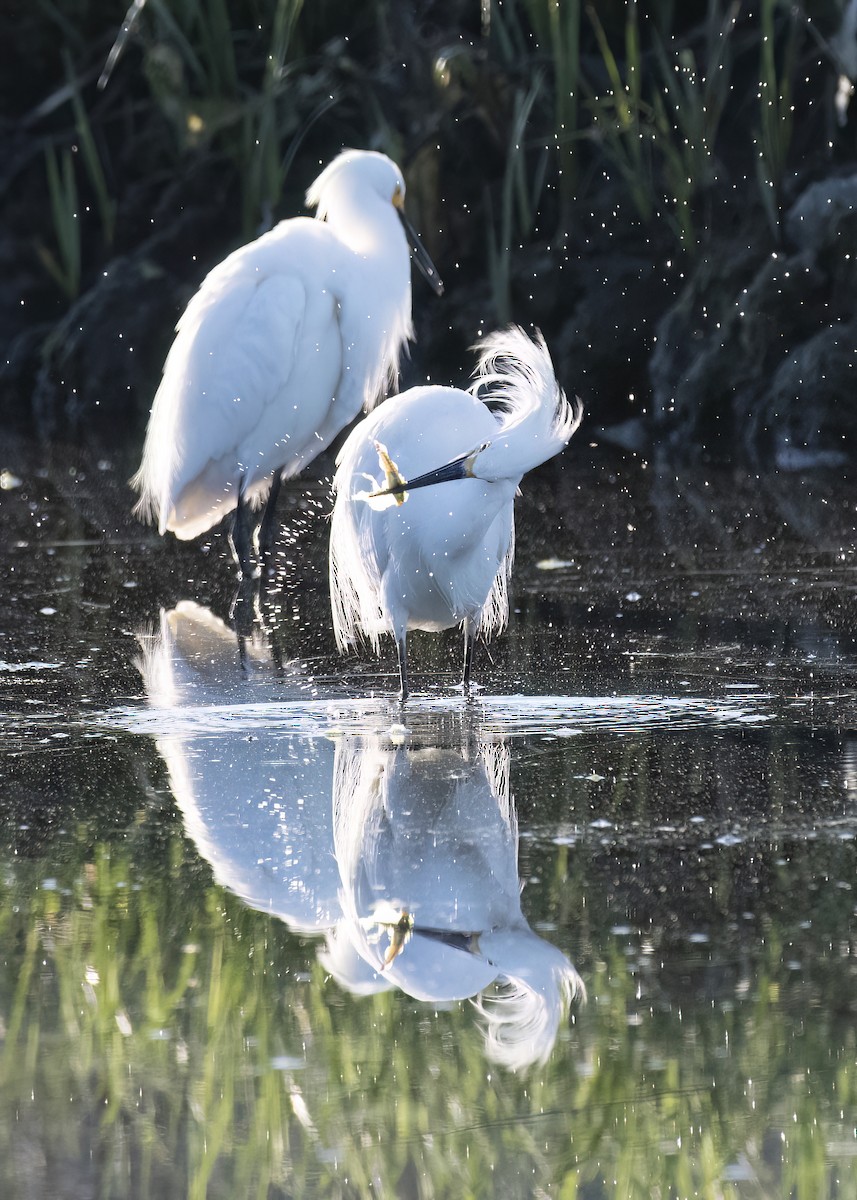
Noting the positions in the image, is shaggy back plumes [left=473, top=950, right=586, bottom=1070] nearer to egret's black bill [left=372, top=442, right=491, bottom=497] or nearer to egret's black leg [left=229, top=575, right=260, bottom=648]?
egret's black bill [left=372, top=442, right=491, bottom=497]

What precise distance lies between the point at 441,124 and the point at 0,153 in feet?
12.9

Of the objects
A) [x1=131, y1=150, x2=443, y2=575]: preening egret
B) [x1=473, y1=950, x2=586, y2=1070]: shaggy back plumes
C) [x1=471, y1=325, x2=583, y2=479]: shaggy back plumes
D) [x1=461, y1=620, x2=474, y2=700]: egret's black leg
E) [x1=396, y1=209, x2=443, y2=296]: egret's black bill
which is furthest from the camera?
[x1=396, y1=209, x2=443, y2=296]: egret's black bill

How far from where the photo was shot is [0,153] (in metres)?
13.0

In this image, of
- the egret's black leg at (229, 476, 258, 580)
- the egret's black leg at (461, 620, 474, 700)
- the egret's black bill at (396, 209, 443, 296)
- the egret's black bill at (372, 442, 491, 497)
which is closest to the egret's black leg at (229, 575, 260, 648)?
the egret's black leg at (229, 476, 258, 580)

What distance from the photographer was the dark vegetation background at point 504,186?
910 cm

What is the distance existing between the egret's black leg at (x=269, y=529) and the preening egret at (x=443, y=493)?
72.5 inches

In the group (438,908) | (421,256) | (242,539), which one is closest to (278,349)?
(242,539)

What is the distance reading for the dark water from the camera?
6.89 feet

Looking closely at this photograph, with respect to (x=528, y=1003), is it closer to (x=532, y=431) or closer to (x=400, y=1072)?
(x=400, y=1072)

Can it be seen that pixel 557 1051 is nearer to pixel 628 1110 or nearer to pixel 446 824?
pixel 628 1110

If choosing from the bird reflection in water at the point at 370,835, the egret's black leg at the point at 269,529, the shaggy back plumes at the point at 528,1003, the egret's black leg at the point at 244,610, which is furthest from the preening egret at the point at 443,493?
the egret's black leg at the point at 269,529

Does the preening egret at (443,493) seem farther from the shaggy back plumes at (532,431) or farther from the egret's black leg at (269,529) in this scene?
the egret's black leg at (269,529)

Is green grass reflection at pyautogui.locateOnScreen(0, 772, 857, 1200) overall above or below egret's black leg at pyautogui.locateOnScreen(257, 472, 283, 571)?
above

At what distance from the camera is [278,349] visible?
6434 mm
